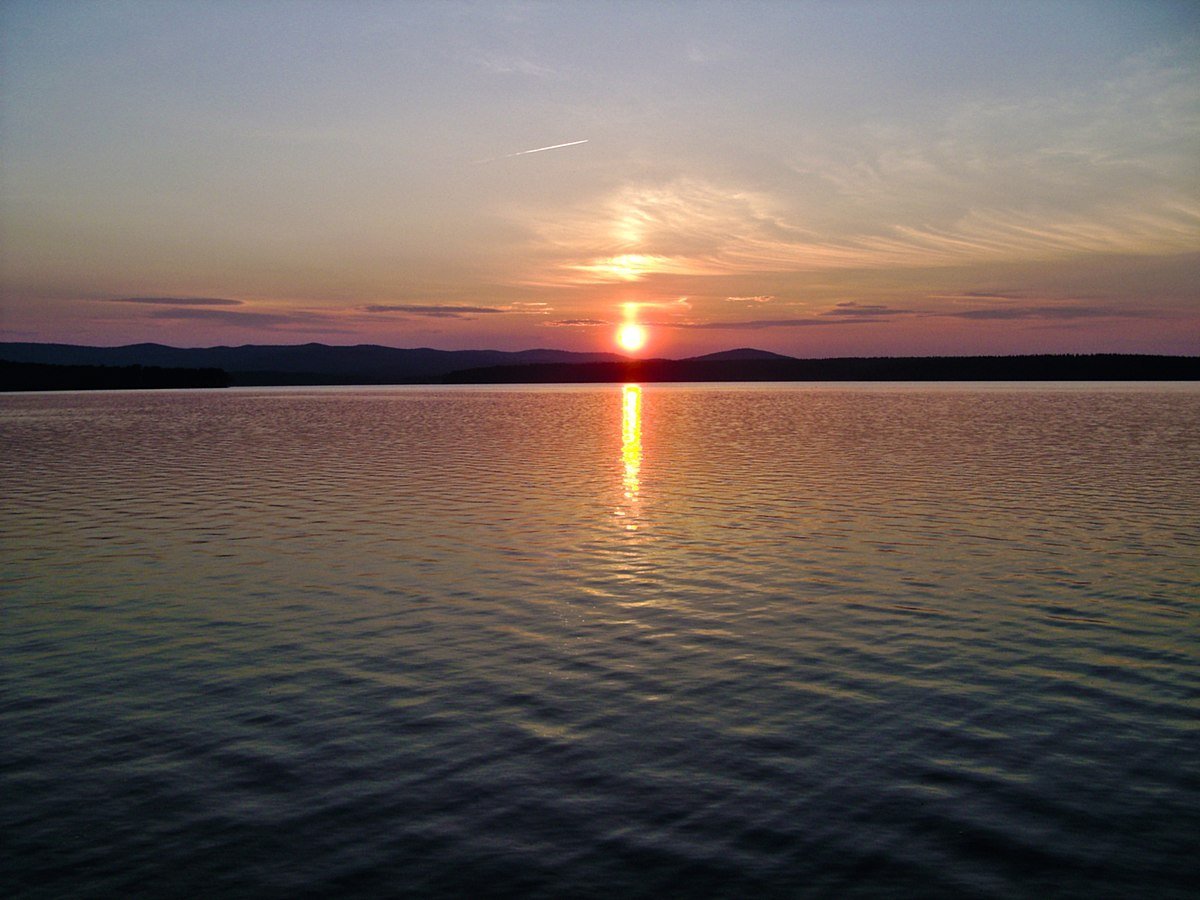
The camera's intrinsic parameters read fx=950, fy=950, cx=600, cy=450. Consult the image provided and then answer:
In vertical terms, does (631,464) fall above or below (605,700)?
above

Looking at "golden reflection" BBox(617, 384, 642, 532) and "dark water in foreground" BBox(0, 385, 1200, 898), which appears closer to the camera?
"dark water in foreground" BBox(0, 385, 1200, 898)

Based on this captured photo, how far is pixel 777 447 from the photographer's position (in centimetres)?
6525

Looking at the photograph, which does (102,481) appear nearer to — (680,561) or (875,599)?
(680,561)

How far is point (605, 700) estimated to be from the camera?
50.0 ft

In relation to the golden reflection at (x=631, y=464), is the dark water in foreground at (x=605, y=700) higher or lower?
lower

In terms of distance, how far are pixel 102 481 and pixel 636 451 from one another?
32.4 meters

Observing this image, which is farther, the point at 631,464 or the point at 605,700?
the point at 631,464

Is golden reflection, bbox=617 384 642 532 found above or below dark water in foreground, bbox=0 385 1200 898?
above

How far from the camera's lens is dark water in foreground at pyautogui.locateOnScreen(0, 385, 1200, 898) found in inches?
404

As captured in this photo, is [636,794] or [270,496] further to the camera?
[270,496]

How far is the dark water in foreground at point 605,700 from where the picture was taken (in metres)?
10.3

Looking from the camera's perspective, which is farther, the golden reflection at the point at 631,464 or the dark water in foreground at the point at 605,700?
the golden reflection at the point at 631,464

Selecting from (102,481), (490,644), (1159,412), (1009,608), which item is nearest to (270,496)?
(102,481)

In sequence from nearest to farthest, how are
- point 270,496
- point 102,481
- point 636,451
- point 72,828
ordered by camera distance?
point 72,828 → point 270,496 → point 102,481 → point 636,451
